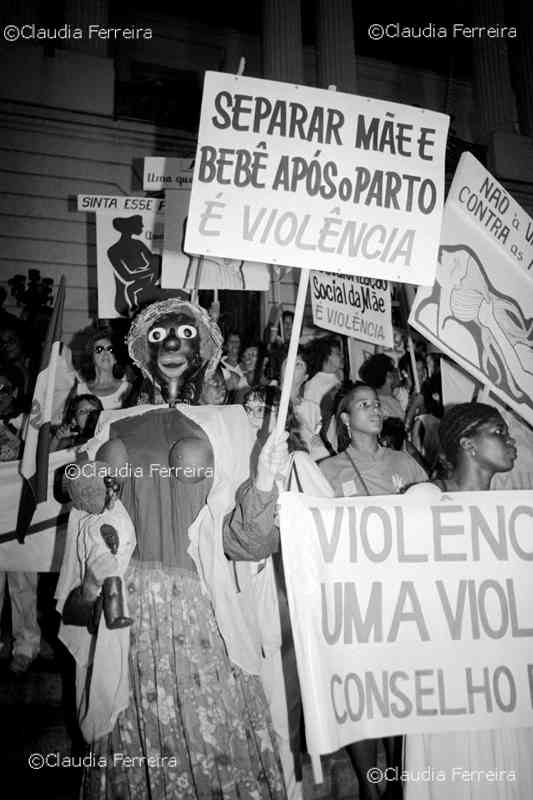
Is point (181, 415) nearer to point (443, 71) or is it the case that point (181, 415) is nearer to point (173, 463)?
point (173, 463)

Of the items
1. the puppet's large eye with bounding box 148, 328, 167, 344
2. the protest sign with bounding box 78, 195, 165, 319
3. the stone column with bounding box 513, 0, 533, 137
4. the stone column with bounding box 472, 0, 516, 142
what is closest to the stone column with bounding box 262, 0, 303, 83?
the stone column with bounding box 472, 0, 516, 142

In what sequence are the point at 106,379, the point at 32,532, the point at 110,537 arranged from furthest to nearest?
the point at 106,379 < the point at 32,532 < the point at 110,537

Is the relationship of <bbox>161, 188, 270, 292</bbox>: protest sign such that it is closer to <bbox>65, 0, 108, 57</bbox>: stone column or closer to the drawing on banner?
the drawing on banner

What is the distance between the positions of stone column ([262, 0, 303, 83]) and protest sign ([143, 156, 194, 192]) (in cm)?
635

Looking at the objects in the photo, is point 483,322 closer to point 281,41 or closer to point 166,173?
point 166,173

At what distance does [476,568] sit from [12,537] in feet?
8.67

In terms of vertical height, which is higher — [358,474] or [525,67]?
[525,67]

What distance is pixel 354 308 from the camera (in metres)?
5.86

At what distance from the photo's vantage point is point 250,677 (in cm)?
223

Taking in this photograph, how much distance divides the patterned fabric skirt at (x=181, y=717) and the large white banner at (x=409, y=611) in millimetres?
353

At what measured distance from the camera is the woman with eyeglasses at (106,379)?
201 inches

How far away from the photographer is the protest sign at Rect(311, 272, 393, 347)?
580 centimetres

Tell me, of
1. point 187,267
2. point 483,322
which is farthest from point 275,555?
point 187,267

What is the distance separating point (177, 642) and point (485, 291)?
204cm
